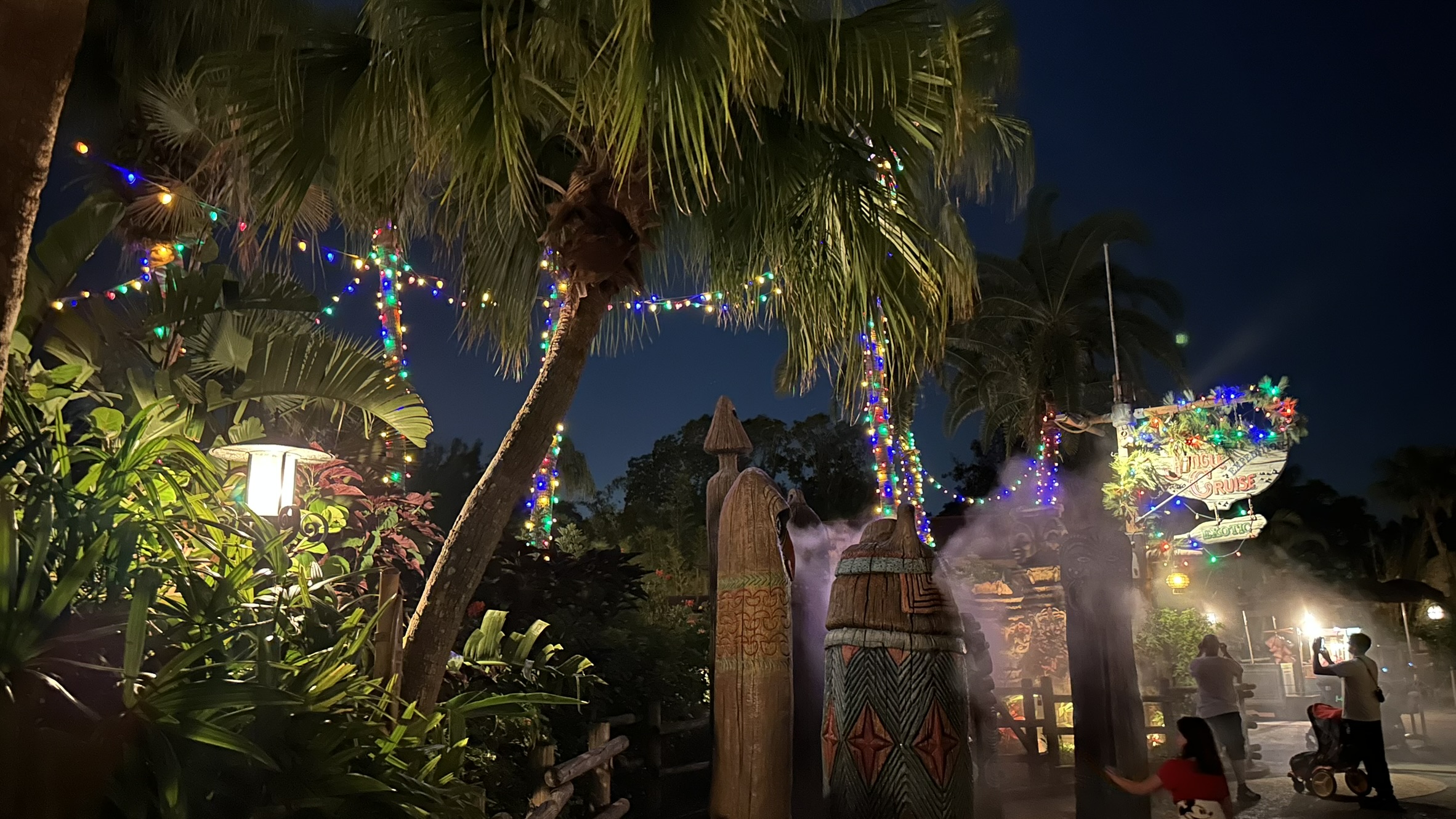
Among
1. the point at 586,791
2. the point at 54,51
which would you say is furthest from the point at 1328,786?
the point at 54,51

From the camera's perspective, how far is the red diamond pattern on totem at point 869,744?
12.9 ft

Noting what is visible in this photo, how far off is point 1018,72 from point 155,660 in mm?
7467

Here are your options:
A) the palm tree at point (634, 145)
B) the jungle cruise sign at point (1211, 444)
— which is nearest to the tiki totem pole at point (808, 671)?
the palm tree at point (634, 145)

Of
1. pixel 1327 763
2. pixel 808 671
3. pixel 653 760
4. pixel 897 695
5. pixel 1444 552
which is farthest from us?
pixel 1444 552

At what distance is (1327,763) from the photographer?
7.67m

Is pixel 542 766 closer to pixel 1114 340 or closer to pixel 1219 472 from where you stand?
pixel 1219 472

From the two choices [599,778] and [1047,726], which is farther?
[1047,726]

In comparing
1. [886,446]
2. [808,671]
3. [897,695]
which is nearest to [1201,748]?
[897,695]

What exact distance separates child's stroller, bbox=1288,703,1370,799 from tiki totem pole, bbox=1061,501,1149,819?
4347 mm

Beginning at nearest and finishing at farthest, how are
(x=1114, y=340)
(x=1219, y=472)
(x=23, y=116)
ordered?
(x=23, y=116) → (x=1219, y=472) → (x=1114, y=340)

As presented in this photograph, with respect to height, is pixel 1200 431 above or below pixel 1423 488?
below

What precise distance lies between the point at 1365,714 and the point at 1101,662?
177 inches

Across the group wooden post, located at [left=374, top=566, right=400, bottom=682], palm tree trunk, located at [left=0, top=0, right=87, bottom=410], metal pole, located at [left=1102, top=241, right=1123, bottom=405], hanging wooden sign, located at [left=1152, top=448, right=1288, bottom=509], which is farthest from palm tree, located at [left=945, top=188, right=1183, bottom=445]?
palm tree trunk, located at [left=0, top=0, right=87, bottom=410]

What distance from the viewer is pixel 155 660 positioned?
243cm
